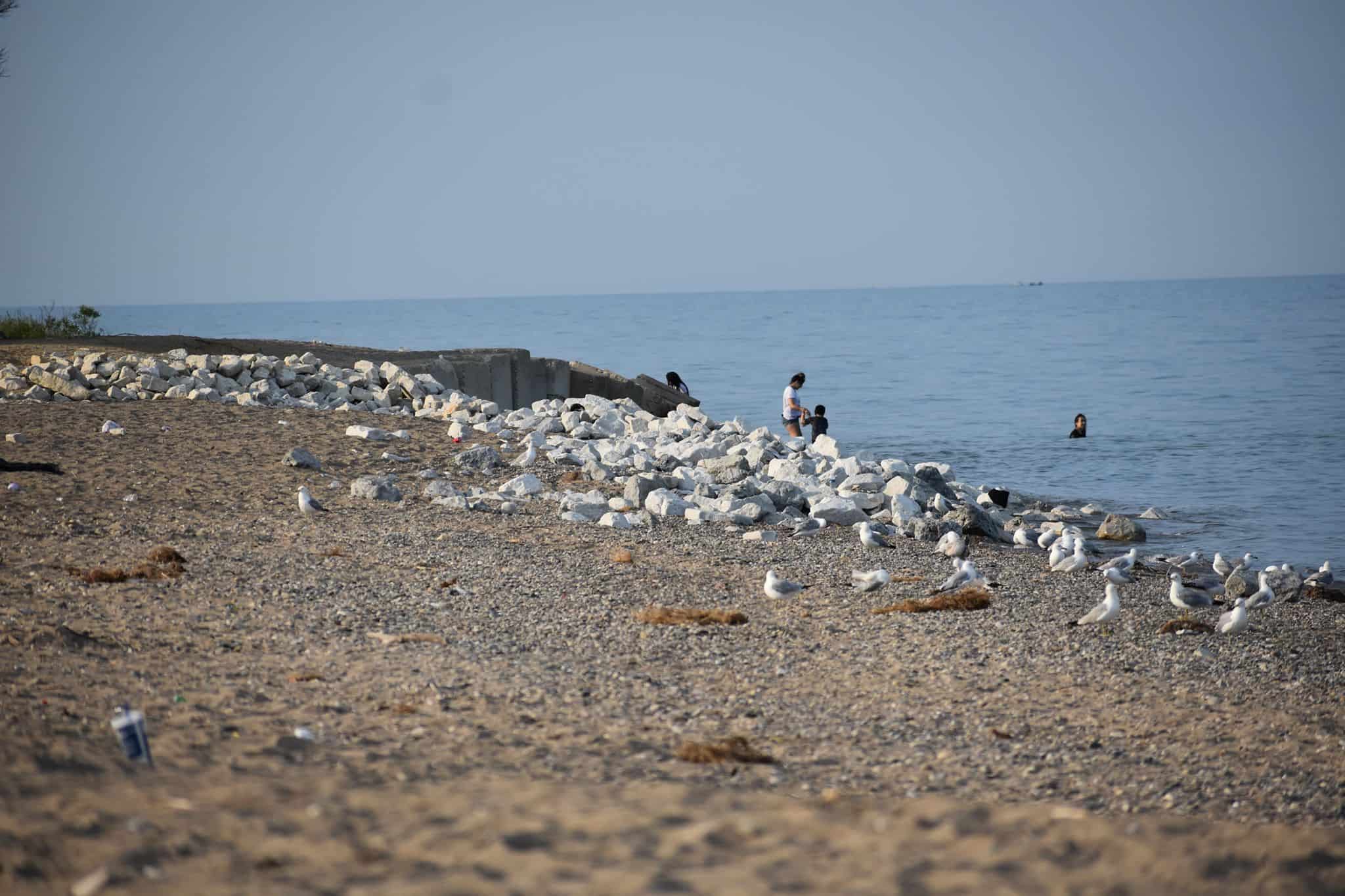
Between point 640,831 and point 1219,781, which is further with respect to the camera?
point 1219,781

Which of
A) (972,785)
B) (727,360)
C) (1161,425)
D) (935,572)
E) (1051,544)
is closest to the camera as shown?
(972,785)

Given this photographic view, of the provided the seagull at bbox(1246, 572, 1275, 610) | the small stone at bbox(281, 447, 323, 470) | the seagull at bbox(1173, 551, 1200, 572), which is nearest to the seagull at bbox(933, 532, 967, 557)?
the seagull at bbox(1246, 572, 1275, 610)

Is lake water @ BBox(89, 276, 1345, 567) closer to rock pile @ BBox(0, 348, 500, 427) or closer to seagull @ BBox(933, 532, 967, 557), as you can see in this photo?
seagull @ BBox(933, 532, 967, 557)

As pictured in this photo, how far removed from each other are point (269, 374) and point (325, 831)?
12.4 m

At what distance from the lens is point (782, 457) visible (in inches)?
528

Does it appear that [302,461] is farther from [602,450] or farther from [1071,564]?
[1071,564]

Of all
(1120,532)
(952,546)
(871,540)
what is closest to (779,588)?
(871,540)

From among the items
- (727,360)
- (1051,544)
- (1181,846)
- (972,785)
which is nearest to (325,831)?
(972,785)

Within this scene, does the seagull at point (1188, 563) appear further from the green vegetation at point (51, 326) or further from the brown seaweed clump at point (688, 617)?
the green vegetation at point (51, 326)

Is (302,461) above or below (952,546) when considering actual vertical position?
above

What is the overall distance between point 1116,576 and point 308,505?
6.28m

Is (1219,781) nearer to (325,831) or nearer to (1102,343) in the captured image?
(325,831)

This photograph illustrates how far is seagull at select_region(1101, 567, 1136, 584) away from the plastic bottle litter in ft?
22.2

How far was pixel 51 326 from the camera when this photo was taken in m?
19.9
